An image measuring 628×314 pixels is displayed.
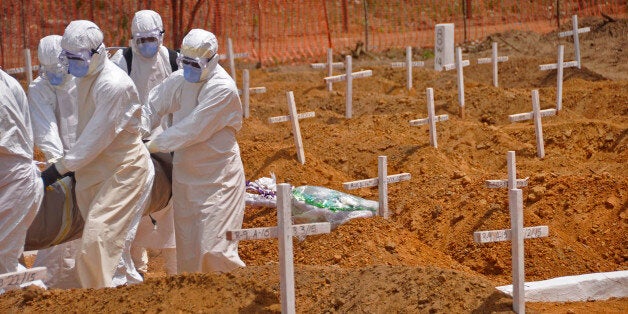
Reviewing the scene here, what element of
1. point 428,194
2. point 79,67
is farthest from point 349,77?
point 79,67

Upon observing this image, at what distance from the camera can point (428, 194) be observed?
483 inches

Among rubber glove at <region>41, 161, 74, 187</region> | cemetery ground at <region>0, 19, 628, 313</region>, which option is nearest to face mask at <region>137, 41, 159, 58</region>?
cemetery ground at <region>0, 19, 628, 313</region>

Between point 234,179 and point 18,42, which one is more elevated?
point 18,42

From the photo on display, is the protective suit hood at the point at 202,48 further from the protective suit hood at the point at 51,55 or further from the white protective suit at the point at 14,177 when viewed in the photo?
the protective suit hood at the point at 51,55

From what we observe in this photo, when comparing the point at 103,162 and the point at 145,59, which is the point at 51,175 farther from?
the point at 145,59

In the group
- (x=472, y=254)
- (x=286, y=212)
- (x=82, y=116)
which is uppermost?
(x=82, y=116)

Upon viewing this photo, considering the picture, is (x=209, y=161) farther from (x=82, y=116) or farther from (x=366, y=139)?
(x=366, y=139)

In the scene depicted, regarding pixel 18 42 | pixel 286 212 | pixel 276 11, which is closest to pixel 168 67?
pixel 286 212

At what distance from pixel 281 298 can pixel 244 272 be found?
698 millimetres

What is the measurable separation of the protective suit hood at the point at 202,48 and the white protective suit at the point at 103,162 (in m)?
0.59

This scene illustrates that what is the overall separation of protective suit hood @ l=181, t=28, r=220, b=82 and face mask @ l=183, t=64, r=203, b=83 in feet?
0.11

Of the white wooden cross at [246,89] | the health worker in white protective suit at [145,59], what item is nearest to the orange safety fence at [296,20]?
the white wooden cross at [246,89]

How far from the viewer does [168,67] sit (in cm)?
1095

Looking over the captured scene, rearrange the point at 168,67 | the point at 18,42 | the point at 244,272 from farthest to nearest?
the point at 18,42 → the point at 168,67 → the point at 244,272
